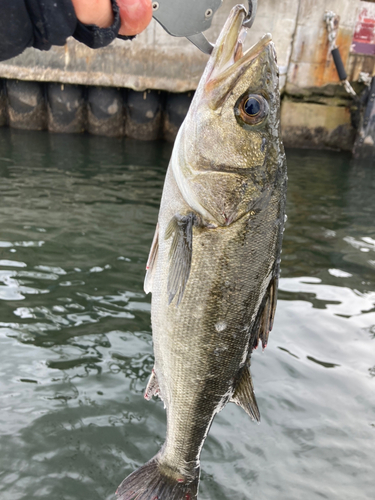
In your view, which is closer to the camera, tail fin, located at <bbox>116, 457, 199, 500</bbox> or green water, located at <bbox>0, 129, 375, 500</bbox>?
tail fin, located at <bbox>116, 457, 199, 500</bbox>

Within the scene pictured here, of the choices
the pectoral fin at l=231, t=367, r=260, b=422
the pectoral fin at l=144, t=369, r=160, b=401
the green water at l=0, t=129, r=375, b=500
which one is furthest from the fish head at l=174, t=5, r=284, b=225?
the green water at l=0, t=129, r=375, b=500

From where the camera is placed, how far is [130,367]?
13.2 feet

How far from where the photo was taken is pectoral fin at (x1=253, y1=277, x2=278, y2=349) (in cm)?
229

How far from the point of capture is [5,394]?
3570 millimetres

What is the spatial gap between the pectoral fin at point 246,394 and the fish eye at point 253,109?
124 cm

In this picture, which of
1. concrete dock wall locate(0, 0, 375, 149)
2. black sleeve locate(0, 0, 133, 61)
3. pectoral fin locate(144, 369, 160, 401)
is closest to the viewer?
black sleeve locate(0, 0, 133, 61)

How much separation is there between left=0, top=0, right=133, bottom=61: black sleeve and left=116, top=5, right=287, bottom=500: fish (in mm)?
534

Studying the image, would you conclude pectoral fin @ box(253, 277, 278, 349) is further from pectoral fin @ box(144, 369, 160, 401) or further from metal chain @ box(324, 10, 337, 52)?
metal chain @ box(324, 10, 337, 52)

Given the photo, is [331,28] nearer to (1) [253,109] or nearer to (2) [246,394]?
(1) [253,109]

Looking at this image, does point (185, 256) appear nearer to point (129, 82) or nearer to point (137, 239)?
point (137, 239)

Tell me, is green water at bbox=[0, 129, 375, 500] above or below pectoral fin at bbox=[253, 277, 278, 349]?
below

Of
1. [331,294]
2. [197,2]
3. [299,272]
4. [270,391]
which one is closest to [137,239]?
[299,272]

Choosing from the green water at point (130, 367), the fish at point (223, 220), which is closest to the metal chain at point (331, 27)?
the green water at point (130, 367)

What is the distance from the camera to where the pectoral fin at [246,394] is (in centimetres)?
239
